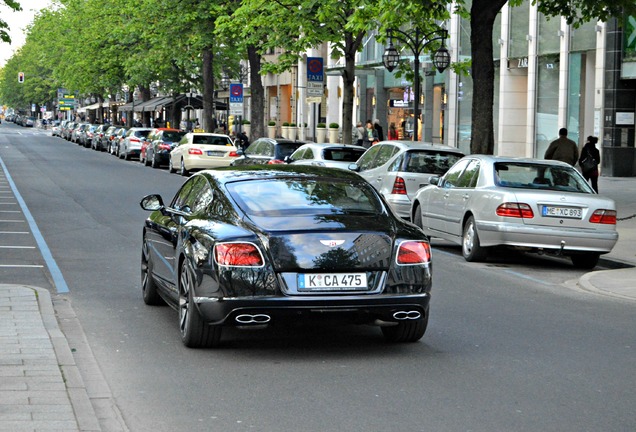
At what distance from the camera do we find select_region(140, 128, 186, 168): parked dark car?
150 ft

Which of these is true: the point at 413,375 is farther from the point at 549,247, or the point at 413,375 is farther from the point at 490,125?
the point at 490,125

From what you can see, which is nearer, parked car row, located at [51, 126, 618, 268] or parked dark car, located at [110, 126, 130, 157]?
parked car row, located at [51, 126, 618, 268]

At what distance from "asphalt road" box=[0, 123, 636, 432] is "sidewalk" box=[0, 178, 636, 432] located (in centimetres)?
16

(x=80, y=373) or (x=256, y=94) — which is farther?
(x=256, y=94)

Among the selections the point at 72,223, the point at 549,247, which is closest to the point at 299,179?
the point at 549,247

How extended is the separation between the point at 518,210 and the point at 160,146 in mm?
31776

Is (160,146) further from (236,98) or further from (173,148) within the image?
(236,98)

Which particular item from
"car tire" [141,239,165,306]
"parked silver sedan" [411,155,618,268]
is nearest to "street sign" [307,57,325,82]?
"parked silver sedan" [411,155,618,268]

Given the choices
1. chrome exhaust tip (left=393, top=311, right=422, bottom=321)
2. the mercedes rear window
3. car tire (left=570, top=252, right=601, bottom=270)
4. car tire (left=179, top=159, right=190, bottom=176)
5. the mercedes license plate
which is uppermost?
the mercedes rear window

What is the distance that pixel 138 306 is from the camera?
36.0ft

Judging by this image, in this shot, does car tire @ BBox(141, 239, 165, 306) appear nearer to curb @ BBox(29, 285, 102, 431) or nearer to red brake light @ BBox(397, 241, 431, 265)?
curb @ BBox(29, 285, 102, 431)

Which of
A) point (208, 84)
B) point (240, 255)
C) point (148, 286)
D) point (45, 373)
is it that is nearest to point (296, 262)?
point (240, 255)

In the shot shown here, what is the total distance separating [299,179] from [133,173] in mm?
31036

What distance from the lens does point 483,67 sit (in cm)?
2389
